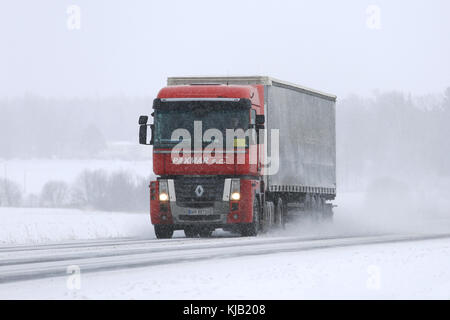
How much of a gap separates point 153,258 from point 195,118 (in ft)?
27.2

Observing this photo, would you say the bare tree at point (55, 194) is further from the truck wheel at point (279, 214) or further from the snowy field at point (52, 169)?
the truck wheel at point (279, 214)

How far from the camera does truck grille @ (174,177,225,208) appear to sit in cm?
2564

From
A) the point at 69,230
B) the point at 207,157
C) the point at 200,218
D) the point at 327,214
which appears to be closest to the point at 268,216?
the point at 200,218

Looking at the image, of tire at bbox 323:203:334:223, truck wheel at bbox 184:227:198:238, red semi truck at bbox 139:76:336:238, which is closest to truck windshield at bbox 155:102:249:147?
red semi truck at bbox 139:76:336:238

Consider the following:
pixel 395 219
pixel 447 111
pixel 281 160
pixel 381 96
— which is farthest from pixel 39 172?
pixel 281 160

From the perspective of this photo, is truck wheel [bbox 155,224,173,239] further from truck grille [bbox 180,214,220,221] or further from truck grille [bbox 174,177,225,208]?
truck grille [bbox 174,177,225,208]

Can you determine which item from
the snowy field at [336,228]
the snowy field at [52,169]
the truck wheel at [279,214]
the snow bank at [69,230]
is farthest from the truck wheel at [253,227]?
the snowy field at [52,169]

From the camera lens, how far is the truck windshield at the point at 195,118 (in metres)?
25.8

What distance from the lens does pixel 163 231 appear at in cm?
2695

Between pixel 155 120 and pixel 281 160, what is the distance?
512cm

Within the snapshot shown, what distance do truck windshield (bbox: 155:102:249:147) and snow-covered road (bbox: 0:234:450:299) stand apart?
10.0ft

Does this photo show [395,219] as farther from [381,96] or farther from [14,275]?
[381,96]
